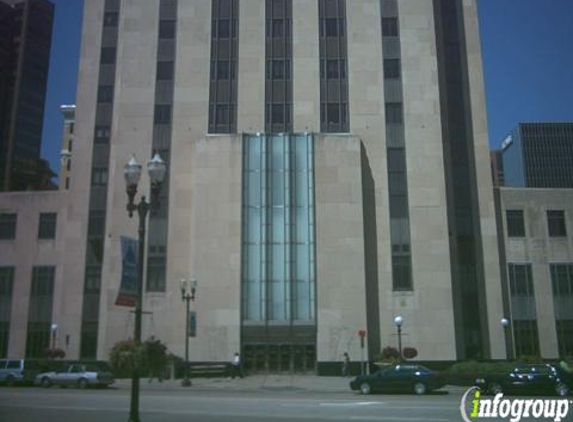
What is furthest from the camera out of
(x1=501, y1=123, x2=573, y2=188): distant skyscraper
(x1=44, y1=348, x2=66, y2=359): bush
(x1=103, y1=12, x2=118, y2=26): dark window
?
(x1=501, y1=123, x2=573, y2=188): distant skyscraper

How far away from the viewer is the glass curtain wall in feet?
160

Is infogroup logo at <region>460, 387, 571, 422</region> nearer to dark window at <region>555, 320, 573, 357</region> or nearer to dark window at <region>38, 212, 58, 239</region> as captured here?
dark window at <region>555, 320, 573, 357</region>

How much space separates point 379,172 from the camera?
5300 cm

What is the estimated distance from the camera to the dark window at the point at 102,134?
56.0 m

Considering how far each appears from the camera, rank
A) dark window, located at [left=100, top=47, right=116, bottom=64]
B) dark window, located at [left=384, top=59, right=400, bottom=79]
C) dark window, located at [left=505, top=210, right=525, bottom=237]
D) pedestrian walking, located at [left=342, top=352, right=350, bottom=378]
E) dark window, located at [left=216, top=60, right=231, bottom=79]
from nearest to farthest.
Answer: pedestrian walking, located at [left=342, top=352, right=350, bottom=378]
dark window, located at [left=384, top=59, right=400, bottom=79]
dark window, located at [left=216, top=60, right=231, bottom=79]
dark window, located at [left=505, top=210, right=525, bottom=237]
dark window, located at [left=100, top=47, right=116, bottom=64]

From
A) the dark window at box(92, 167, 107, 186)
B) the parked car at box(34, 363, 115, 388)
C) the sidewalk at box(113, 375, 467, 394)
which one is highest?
the dark window at box(92, 167, 107, 186)

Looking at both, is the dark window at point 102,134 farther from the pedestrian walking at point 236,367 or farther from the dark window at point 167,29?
the pedestrian walking at point 236,367

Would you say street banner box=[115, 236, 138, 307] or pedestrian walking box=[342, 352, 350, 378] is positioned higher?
street banner box=[115, 236, 138, 307]

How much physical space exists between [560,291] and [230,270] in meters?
30.5

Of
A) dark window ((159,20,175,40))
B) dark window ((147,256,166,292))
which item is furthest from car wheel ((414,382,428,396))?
dark window ((159,20,175,40))

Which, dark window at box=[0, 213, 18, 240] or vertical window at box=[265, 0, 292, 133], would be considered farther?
dark window at box=[0, 213, 18, 240]

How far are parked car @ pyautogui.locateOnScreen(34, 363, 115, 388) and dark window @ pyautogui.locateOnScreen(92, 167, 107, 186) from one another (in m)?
20.6

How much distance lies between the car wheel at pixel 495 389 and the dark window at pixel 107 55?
45576 millimetres

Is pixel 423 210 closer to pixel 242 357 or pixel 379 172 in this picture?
pixel 379 172
